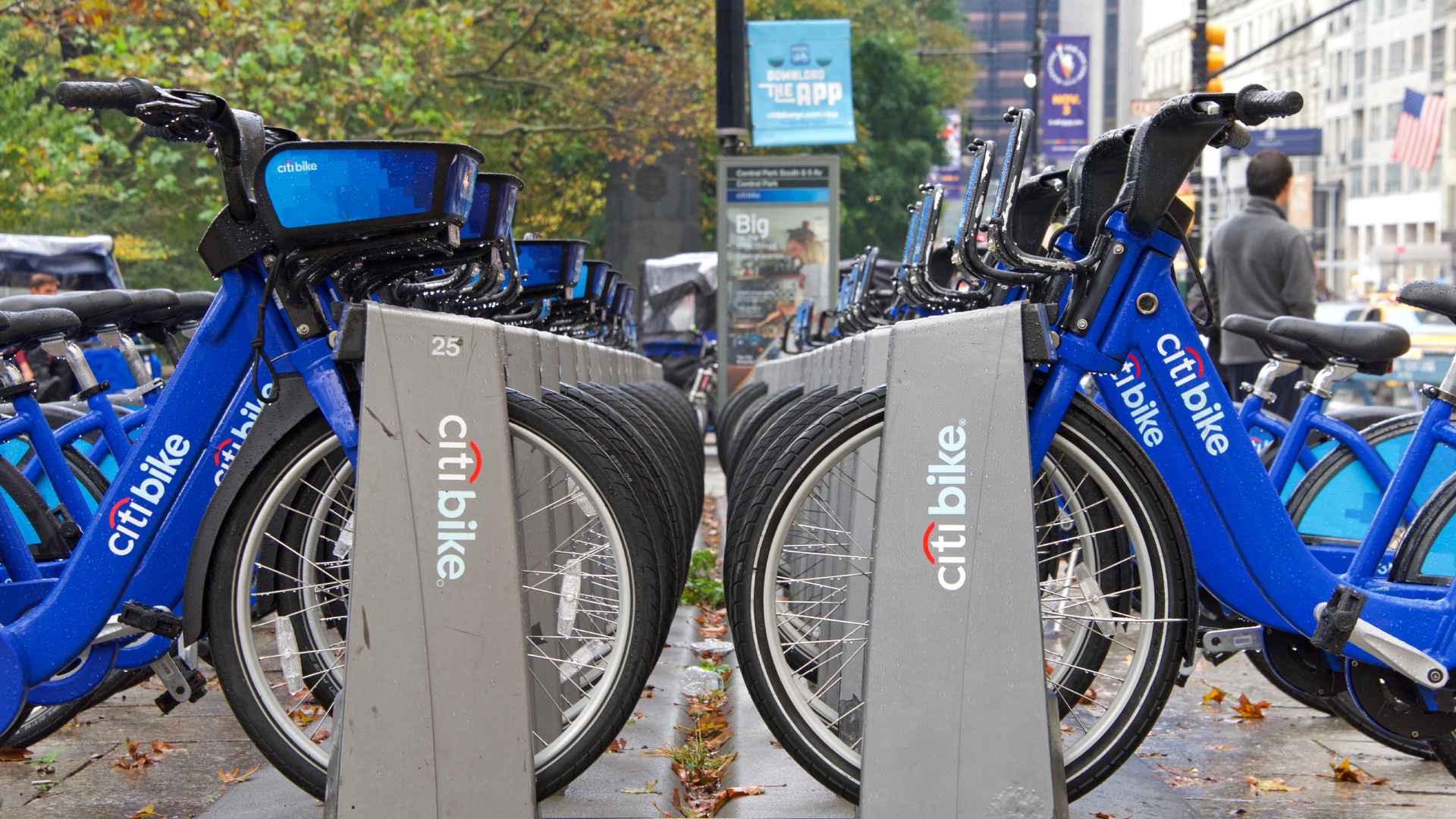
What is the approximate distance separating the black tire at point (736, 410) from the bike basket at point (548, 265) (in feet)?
7.05

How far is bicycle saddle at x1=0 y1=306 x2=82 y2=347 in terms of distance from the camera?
347 centimetres

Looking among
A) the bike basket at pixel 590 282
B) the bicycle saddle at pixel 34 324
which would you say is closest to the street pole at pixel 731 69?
the bike basket at pixel 590 282

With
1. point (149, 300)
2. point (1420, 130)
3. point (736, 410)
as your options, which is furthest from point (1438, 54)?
point (149, 300)

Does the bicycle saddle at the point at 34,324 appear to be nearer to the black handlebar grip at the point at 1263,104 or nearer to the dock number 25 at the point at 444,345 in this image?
the dock number 25 at the point at 444,345

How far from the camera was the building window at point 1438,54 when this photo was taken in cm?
6166

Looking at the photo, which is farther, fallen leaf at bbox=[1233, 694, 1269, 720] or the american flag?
the american flag

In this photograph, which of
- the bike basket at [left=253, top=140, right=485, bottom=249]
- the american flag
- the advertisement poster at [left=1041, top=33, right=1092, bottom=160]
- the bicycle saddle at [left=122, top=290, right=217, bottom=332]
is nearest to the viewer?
the bike basket at [left=253, top=140, right=485, bottom=249]

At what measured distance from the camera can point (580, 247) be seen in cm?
574

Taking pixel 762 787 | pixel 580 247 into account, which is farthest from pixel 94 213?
pixel 762 787

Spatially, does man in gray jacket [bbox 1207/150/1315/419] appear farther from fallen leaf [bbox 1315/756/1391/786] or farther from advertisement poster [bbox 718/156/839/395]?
advertisement poster [bbox 718/156/839/395]

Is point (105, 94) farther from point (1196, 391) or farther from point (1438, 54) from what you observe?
point (1438, 54)

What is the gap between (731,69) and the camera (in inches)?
421

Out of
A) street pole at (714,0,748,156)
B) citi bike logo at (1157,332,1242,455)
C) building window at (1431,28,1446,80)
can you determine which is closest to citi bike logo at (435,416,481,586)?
citi bike logo at (1157,332,1242,455)

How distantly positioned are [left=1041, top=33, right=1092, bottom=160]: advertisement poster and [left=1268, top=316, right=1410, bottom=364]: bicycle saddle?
23937mm
